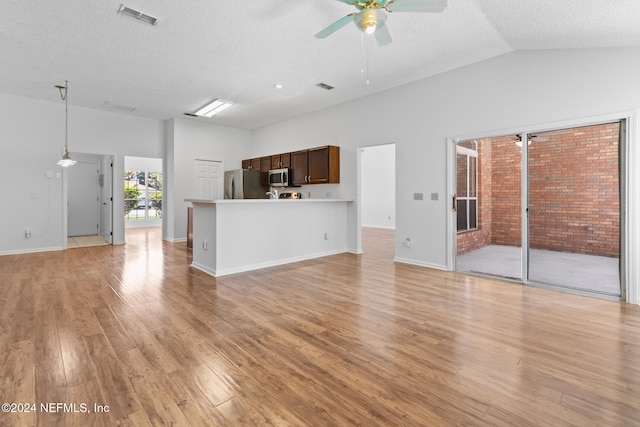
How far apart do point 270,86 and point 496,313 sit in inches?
178

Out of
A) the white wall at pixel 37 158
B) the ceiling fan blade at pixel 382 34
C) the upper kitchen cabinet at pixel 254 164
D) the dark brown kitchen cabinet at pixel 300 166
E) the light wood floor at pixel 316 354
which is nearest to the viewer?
the light wood floor at pixel 316 354

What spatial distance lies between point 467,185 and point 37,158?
7.91 meters

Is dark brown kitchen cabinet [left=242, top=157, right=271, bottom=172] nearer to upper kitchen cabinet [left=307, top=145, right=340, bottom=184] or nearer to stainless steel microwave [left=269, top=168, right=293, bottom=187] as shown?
stainless steel microwave [left=269, top=168, right=293, bottom=187]

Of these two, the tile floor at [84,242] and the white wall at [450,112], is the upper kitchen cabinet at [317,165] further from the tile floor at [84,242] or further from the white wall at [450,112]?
the tile floor at [84,242]

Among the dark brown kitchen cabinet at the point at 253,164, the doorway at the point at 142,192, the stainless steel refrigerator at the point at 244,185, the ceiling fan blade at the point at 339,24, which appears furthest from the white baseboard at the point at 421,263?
the doorway at the point at 142,192

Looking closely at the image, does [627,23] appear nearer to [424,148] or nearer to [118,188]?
[424,148]

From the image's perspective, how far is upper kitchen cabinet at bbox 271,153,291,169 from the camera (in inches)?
271

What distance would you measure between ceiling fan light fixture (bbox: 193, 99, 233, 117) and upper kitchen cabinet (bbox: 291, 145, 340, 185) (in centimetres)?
169

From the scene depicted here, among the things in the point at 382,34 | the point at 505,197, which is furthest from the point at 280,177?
the point at 382,34

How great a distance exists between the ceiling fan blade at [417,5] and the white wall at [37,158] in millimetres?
6696

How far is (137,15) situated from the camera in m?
3.07

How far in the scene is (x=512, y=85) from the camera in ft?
12.6

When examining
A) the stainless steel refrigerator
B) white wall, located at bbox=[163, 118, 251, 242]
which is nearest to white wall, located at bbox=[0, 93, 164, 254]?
white wall, located at bbox=[163, 118, 251, 242]

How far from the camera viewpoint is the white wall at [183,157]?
23.7ft
